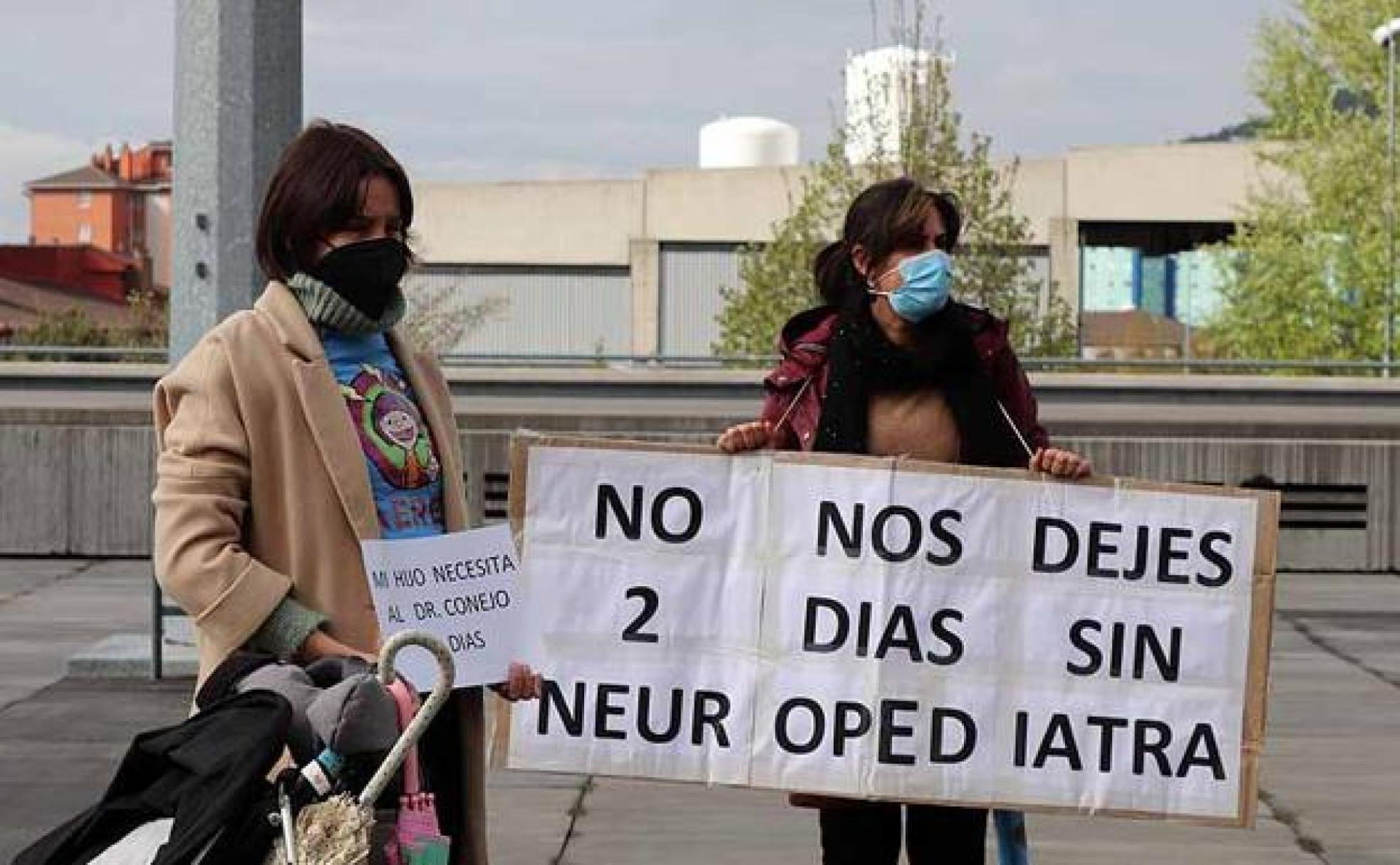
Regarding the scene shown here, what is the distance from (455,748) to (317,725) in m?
0.71

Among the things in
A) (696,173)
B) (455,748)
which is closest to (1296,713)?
(455,748)

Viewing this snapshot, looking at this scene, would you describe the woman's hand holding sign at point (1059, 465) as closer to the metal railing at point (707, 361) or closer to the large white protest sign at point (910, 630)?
the large white protest sign at point (910, 630)

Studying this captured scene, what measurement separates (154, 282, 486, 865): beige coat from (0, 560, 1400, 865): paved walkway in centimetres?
365

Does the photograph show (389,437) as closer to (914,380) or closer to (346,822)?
(346,822)

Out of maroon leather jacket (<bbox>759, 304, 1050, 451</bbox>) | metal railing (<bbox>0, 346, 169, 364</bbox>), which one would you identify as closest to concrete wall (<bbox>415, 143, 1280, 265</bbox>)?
metal railing (<bbox>0, 346, 169, 364</bbox>)

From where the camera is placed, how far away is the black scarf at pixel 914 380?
5.54 metres

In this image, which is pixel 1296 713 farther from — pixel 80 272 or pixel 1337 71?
pixel 80 272

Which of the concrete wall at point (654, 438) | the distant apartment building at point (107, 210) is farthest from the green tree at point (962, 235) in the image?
the distant apartment building at point (107, 210)

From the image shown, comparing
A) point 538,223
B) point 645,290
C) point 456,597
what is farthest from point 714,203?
point 456,597

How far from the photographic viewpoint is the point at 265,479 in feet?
14.5

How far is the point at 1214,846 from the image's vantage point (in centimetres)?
836

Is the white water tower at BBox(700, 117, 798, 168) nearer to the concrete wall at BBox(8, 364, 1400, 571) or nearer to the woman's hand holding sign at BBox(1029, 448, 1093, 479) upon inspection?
the concrete wall at BBox(8, 364, 1400, 571)

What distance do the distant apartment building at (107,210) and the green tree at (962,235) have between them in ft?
268

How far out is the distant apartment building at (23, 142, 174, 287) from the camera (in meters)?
125
